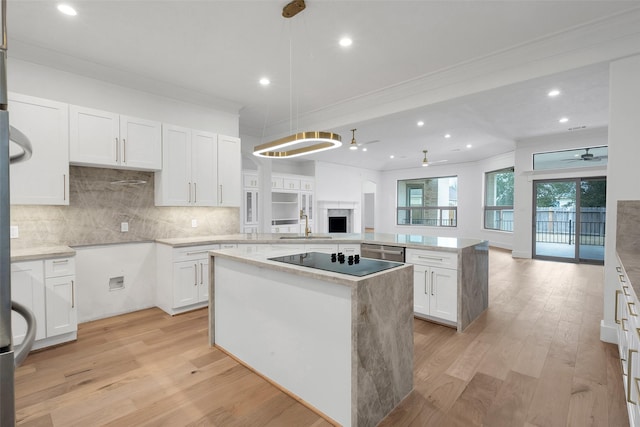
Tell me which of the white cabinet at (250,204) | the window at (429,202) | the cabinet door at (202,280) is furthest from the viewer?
the window at (429,202)

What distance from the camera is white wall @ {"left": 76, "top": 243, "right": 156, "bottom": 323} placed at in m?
3.52

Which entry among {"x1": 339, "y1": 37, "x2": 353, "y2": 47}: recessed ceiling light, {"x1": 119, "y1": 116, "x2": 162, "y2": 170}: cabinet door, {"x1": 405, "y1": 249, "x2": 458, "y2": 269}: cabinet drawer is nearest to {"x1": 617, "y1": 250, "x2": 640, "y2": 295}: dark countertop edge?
{"x1": 405, "y1": 249, "x2": 458, "y2": 269}: cabinet drawer

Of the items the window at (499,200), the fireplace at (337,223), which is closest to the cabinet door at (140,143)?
the fireplace at (337,223)

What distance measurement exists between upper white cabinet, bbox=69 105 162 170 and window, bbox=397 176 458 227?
9.53 meters

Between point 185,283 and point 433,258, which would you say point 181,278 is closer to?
point 185,283

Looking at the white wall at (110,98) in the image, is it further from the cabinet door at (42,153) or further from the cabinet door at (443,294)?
the cabinet door at (443,294)

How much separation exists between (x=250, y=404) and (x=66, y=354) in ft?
6.47

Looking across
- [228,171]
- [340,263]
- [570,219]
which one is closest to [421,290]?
[340,263]

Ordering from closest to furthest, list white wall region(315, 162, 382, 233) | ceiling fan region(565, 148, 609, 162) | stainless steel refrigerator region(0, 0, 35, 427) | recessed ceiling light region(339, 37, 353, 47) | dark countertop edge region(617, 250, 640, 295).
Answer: stainless steel refrigerator region(0, 0, 35, 427) < dark countertop edge region(617, 250, 640, 295) < recessed ceiling light region(339, 37, 353, 47) < ceiling fan region(565, 148, 609, 162) < white wall region(315, 162, 382, 233)

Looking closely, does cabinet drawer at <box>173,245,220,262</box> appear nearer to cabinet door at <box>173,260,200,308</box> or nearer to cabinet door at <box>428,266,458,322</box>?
cabinet door at <box>173,260,200,308</box>

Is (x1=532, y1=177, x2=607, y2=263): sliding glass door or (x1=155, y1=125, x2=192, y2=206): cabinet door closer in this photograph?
(x1=155, y1=125, x2=192, y2=206): cabinet door

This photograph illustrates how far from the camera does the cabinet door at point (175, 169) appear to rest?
3926mm

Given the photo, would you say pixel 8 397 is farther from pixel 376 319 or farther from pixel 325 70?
pixel 325 70

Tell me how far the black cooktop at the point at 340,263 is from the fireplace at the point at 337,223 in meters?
7.04
